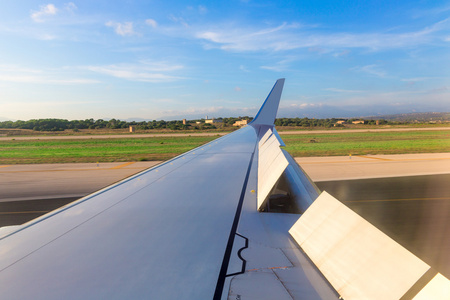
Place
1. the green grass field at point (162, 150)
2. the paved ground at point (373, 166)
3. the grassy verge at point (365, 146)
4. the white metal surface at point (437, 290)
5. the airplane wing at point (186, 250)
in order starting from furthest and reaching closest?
the grassy verge at point (365, 146), the green grass field at point (162, 150), the paved ground at point (373, 166), the airplane wing at point (186, 250), the white metal surface at point (437, 290)

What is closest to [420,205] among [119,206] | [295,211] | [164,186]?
[295,211]

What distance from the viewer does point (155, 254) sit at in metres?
1.72

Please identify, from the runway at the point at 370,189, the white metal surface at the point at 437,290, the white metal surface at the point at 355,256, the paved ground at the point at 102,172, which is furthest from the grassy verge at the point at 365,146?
the white metal surface at the point at 437,290

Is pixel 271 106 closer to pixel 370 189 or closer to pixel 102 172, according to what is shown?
pixel 370 189

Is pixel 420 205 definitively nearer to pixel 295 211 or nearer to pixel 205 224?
pixel 295 211

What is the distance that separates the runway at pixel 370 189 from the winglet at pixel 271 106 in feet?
13.4

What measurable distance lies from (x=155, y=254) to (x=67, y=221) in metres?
1.20

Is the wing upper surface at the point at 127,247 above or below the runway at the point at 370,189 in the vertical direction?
above

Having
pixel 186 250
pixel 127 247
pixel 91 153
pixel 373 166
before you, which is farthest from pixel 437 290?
pixel 91 153

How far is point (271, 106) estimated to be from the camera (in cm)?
932

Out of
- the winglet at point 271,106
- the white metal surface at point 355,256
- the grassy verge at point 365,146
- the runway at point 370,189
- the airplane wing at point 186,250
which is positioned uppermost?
the winglet at point 271,106

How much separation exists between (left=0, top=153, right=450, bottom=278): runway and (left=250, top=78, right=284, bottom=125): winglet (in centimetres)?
410

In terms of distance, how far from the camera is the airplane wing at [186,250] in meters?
1.36

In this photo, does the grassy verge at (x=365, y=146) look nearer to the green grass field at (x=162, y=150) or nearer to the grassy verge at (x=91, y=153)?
the green grass field at (x=162, y=150)
